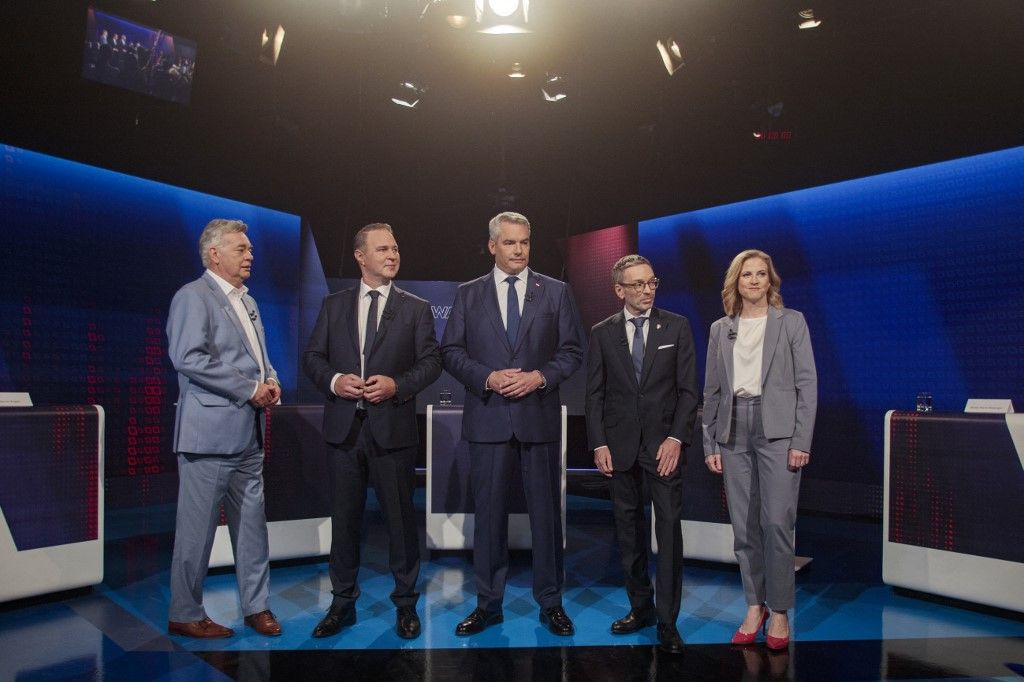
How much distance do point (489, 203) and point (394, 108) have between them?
149 cm

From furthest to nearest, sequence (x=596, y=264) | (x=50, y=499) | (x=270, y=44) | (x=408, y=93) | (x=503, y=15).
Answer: (x=596, y=264), (x=408, y=93), (x=270, y=44), (x=503, y=15), (x=50, y=499)

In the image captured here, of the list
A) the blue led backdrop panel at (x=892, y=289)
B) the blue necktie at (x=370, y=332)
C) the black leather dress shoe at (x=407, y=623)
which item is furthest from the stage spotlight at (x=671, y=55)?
the black leather dress shoe at (x=407, y=623)

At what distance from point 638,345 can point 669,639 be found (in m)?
1.27

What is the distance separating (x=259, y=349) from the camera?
353cm

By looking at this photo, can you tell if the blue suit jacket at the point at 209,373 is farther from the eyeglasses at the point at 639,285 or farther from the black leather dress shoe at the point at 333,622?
the eyeglasses at the point at 639,285

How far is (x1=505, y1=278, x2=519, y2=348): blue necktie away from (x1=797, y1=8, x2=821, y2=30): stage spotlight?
3.59 m

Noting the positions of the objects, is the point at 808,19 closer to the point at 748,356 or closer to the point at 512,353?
the point at 748,356

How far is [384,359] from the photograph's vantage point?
3393mm

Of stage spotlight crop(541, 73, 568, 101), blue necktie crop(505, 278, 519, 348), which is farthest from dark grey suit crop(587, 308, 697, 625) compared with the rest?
stage spotlight crop(541, 73, 568, 101)

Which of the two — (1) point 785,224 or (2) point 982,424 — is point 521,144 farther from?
(2) point 982,424

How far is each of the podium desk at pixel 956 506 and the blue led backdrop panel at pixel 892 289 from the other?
1836 millimetres

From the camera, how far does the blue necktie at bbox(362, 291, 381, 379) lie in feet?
11.2

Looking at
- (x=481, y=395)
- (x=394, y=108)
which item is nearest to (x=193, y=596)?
(x=481, y=395)

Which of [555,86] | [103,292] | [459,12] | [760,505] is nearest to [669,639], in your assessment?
[760,505]
